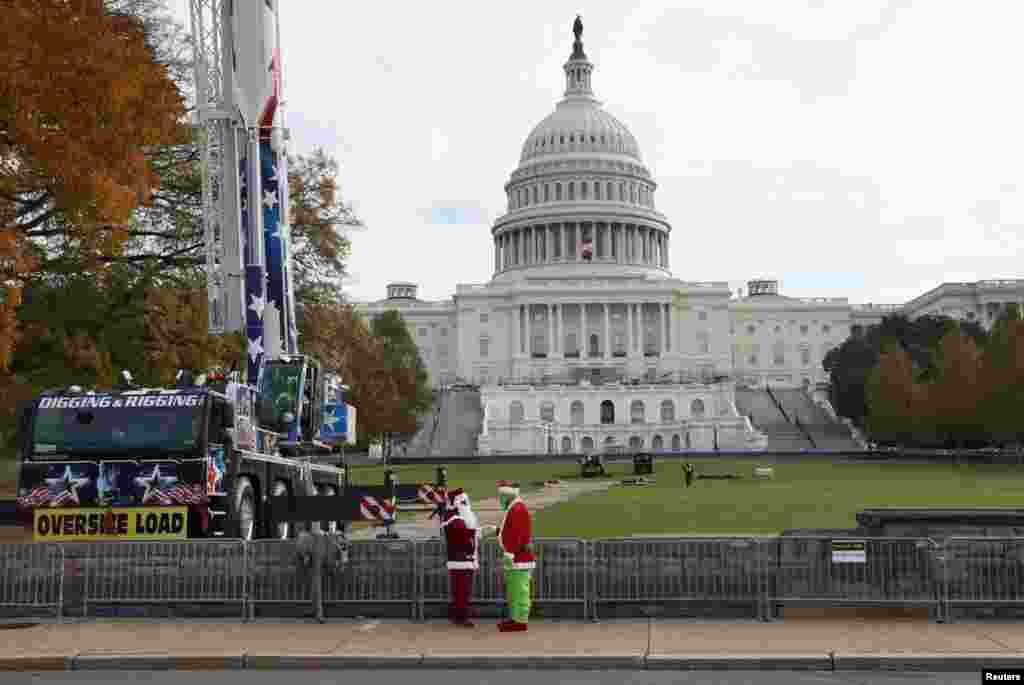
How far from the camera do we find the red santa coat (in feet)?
47.7

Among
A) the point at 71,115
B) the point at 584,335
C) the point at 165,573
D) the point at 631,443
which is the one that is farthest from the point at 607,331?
the point at 165,573

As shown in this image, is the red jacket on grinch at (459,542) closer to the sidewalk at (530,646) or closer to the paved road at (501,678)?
the sidewalk at (530,646)

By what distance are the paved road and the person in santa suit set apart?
2.19 meters

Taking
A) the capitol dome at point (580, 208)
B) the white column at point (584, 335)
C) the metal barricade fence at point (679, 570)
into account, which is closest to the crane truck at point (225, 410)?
the metal barricade fence at point (679, 570)

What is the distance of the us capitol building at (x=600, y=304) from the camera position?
147625mm

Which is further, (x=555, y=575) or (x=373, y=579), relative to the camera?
(x=373, y=579)

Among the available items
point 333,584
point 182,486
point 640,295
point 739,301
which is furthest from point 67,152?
point 739,301

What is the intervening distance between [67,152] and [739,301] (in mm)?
145918

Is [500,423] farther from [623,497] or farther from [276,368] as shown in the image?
[276,368]

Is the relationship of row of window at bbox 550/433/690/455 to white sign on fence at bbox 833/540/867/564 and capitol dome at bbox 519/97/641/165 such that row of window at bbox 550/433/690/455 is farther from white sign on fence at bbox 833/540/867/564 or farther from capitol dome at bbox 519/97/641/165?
white sign on fence at bbox 833/540/867/564

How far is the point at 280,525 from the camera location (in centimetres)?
2033

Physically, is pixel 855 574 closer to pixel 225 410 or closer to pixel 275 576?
pixel 275 576

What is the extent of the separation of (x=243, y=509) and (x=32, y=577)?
3475 mm

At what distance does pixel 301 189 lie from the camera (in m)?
35.2
